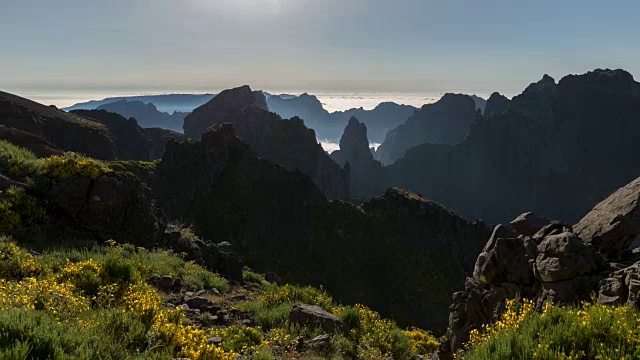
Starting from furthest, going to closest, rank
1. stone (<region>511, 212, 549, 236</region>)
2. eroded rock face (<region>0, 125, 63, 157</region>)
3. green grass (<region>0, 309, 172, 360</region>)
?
1. eroded rock face (<region>0, 125, 63, 157</region>)
2. stone (<region>511, 212, 549, 236</region>)
3. green grass (<region>0, 309, 172, 360</region>)

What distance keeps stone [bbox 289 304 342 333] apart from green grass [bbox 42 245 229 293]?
482 centimetres

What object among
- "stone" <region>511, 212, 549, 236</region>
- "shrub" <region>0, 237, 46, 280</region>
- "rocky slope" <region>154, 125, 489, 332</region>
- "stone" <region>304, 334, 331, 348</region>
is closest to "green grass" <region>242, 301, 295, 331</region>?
"stone" <region>304, 334, 331, 348</region>

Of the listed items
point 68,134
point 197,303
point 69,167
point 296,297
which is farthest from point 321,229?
point 197,303

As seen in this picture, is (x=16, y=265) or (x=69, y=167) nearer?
(x=16, y=265)

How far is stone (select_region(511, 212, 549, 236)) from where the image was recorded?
16109 mm

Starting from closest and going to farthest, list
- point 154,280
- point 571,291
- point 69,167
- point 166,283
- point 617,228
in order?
point 571,291 → point 617,228 → point 154,280 → point 166,283 → point 69,167

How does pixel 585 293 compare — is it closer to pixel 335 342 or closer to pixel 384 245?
pixel 335 342

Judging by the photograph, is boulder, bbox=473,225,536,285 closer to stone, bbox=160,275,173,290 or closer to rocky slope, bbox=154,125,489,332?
stone, bbox=160,275,173,290

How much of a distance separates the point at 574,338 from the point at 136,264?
1354 cm

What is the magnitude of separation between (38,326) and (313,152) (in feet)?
637

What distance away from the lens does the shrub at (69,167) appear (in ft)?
62.8

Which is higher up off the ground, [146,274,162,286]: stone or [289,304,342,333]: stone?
[146,274,162,286]: stone

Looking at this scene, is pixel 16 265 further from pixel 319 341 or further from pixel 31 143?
pixel 31 143

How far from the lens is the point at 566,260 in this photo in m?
10.8
